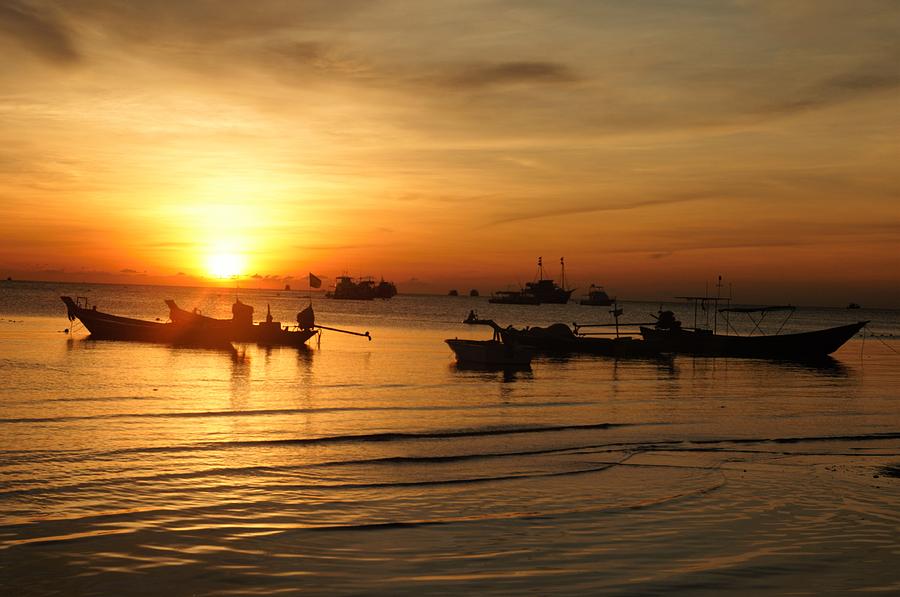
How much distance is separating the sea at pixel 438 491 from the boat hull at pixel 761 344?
27.0 m

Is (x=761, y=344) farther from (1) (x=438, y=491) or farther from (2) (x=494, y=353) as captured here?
(1) (x=438, y=491)

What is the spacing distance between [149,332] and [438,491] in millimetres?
52012

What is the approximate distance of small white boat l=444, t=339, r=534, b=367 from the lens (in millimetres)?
47625

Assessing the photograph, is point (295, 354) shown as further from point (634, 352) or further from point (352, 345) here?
point (634, 352)

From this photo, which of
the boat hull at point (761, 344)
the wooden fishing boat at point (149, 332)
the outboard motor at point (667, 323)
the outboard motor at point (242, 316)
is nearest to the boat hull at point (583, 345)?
the boat hull at point (761, 344)

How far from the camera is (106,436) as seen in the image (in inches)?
830

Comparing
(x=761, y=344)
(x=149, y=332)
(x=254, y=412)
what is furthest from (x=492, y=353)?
(x=149, y=332)

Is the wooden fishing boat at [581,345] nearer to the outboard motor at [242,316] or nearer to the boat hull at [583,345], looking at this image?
the boat hull at [583,345]

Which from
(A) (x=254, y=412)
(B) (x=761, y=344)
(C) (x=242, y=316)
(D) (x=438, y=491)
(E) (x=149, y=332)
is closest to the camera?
(D) (x=438, y=491)

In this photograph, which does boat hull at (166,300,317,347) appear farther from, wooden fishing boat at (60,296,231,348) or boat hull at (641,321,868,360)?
boat hull at (641,321,868,360)

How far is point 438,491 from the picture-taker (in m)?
15.8

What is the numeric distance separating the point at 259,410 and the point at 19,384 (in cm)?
1168

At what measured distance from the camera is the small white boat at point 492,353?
47.6 metres

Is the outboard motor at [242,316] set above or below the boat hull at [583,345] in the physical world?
above
